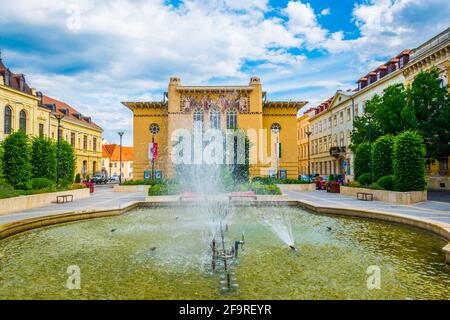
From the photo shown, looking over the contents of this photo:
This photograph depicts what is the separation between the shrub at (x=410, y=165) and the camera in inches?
728

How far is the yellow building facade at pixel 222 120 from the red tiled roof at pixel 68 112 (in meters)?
17.5

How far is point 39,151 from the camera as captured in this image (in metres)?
22.7

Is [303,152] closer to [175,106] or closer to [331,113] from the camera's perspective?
[331,113]

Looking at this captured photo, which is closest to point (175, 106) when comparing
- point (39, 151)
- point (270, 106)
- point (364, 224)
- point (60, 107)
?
point (270, 106)

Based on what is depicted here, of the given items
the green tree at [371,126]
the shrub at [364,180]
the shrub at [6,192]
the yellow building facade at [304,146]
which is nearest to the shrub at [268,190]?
the shrub at [364,180]

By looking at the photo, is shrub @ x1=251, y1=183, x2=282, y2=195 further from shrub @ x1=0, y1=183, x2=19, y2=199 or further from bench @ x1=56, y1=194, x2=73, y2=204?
shrub @ x1=0, y1=183, x2=19, y2=199

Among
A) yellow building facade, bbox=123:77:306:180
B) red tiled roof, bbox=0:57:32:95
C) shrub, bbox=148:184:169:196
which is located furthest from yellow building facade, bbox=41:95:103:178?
shrub, bbox=148:184:169:196

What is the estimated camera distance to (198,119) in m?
40.8

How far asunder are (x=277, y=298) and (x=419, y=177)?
688 inches

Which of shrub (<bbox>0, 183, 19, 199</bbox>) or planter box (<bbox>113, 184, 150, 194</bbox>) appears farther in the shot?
planter box (<bbox>113, 184, 150, 194</bbox>)

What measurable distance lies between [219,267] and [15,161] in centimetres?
1815

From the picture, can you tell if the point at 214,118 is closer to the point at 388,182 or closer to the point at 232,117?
the point at 232,117

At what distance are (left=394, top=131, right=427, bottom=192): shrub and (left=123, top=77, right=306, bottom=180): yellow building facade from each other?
20.4 m

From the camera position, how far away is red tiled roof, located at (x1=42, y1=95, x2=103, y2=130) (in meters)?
52.0
